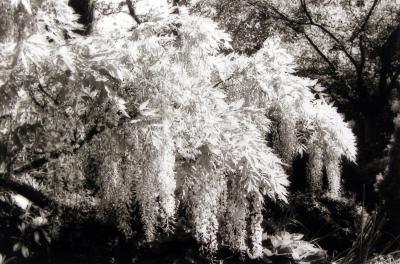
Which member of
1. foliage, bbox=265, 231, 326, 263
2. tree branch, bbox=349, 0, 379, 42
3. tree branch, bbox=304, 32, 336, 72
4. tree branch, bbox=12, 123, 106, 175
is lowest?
foliage, bbox=265, 231, 326, 263

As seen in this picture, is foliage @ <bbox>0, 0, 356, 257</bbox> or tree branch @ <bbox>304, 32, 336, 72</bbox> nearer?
foliage @ <bbox>0, 0, 356, 257</bbox>

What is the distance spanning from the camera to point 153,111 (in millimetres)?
2746

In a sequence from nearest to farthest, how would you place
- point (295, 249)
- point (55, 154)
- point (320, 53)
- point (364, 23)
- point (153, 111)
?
1. point (153, 111)
2. point (55, 154)
3. point (295, 249)
4. point (364, 23)
5. point (320, 53)

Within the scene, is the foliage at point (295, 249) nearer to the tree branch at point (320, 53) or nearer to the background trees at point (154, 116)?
the background trees at point (154, 116)

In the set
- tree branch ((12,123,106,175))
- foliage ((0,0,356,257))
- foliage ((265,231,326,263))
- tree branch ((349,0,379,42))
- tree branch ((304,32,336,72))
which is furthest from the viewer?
tree branch ((304,32,336,72))

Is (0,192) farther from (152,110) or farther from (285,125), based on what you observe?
(285,125)

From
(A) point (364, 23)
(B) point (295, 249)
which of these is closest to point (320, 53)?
(A) point (364, 23)

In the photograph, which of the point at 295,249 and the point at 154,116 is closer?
the point at 154,116

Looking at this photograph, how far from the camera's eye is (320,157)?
446cm

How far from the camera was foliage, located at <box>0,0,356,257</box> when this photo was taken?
8.96 ft

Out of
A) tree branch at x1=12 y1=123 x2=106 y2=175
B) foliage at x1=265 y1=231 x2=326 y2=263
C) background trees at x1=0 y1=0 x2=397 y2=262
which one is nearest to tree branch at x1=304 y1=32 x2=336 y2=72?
foliage at x1=265 y1=231 x2=326 y2=263

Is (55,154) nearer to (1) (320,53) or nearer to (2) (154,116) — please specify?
(2) (154,116)

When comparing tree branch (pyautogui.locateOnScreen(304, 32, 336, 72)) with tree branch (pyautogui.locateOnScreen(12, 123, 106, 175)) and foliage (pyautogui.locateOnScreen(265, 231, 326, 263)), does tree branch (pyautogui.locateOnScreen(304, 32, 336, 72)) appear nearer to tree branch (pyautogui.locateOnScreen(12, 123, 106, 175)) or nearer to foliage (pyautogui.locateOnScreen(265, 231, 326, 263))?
foliage (pyautogui.locateOnScreen(265, 231, 326, 263))

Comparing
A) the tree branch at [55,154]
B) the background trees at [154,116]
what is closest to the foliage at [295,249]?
the background trees at [154,116]
